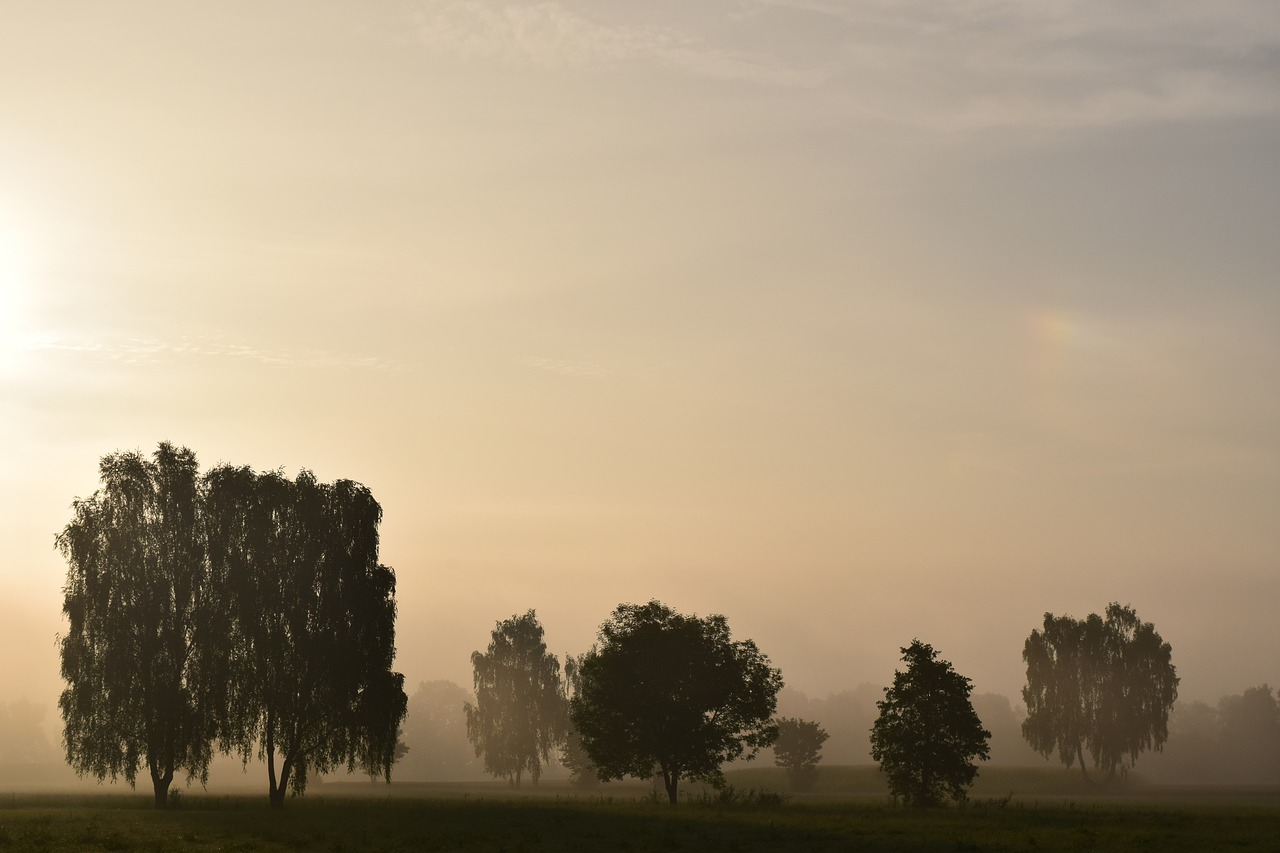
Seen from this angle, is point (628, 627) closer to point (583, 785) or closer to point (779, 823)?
point (779, 823)

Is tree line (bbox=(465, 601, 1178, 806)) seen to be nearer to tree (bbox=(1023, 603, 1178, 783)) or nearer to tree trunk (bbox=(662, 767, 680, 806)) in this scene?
tree trunk (bbox=(662, 767, 680, 806))

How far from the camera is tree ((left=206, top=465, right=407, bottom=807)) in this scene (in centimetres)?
6200

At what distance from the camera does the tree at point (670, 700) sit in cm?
7056

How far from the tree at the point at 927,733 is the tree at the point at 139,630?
3781cm

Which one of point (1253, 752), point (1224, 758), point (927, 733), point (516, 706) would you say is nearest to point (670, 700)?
point (927, 733)

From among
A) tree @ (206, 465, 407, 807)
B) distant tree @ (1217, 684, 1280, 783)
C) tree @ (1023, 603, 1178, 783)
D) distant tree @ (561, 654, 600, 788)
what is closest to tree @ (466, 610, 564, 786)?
distant tree @ (561, 654, 600, 788)

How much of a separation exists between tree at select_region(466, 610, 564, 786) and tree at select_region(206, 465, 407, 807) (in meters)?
66.0

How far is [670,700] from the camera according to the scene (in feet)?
233

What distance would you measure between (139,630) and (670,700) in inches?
1219

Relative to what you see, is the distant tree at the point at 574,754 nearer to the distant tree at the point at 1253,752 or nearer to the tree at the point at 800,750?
the tree at the point at 800,750

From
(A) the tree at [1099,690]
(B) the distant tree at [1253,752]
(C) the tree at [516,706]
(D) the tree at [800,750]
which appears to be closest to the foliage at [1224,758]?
(B) the distant tree at [1253,752]

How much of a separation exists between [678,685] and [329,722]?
21390mm

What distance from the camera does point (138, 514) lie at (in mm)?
63125

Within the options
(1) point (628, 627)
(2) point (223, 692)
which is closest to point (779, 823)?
(1) point (628, 627)
